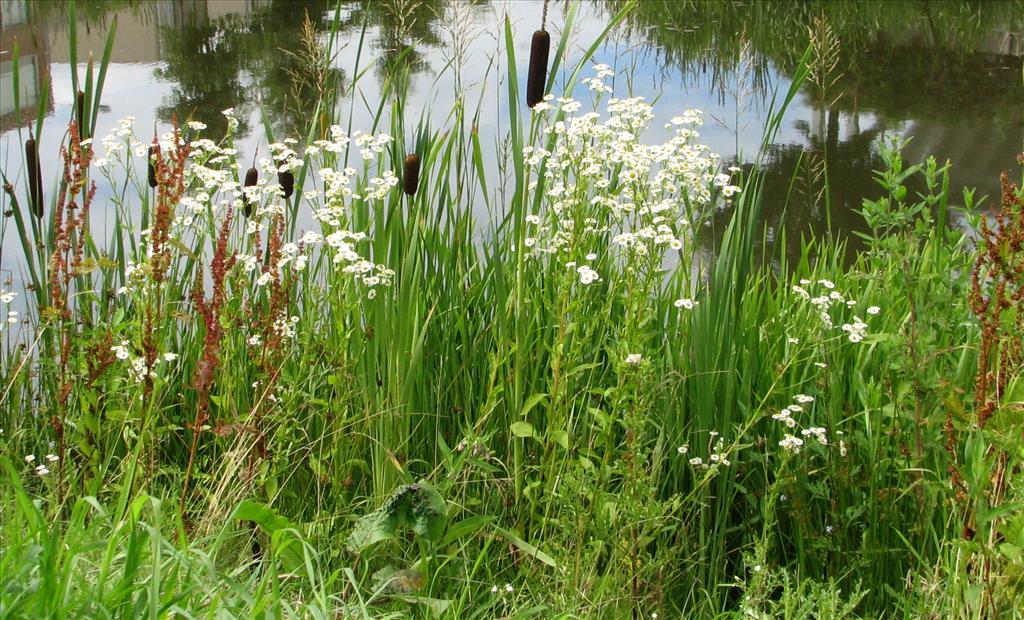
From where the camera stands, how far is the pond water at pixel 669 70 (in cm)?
658

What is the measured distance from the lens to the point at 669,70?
338 inches

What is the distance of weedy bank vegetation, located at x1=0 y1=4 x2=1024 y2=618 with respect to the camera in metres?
2.36

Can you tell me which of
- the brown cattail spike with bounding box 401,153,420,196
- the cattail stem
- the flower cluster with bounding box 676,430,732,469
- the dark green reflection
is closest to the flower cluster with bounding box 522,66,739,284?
the brown cattail spike with bounding box 401,153,420,196

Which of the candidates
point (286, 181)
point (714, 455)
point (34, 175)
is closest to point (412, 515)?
point (714, 455)

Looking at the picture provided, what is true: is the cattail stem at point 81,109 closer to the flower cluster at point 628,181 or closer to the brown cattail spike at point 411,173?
the brown cattail spike at point 411,173

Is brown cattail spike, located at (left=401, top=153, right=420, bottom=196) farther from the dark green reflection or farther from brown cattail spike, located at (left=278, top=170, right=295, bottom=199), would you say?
the dark green reflection

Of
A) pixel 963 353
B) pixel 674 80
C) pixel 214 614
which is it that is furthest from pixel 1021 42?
pixel 214 614

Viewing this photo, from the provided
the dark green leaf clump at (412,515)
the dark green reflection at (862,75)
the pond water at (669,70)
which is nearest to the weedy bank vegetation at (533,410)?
the dark green leaf clump at (412,515)

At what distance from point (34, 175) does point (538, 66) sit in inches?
58.4

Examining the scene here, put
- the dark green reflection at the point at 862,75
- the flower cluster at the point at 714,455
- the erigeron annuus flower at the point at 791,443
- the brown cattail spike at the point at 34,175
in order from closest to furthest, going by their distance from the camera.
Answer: the erigeron annuus flower at the point at 791,443 < the flower cluster at the point at 714,455 < the brown cattail spike at the point at 34,175 < the dark green reflection at the point at 862,75

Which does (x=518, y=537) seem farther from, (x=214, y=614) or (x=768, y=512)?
(x=214, y=614)

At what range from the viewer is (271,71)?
8.52 m

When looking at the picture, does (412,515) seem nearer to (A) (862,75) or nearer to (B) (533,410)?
(B) (533,410)

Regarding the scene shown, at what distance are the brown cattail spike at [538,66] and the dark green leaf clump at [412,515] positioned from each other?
1.08 metres
